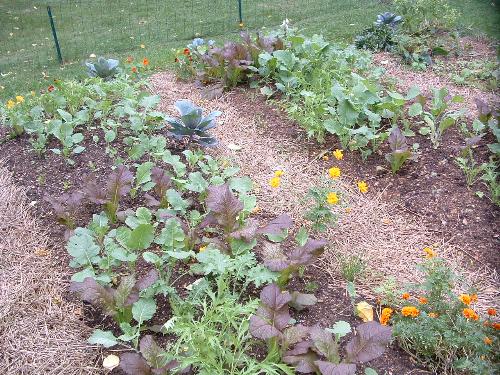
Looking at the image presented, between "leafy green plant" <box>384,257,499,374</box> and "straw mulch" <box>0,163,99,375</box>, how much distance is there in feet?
4.44

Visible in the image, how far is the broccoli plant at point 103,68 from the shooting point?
4637 millimetres

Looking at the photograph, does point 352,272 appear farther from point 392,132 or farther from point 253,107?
point 253,107

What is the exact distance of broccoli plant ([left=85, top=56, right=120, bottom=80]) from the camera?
183 inches

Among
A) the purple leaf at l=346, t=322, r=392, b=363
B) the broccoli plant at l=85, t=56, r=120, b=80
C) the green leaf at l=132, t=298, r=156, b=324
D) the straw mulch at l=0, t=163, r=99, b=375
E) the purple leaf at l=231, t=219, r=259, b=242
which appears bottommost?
the straw mulch at l=0, t=163, r=99, b=375

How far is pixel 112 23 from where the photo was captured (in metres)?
9.41

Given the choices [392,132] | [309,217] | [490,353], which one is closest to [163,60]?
[392,132]

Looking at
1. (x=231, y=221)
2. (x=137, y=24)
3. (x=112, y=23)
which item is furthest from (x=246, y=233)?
(x=112, y=23)

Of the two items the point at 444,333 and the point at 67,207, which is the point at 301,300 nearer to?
the point at 444,333

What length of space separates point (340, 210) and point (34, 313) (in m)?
1.81

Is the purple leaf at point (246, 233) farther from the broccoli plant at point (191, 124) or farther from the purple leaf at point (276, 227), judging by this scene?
the broccoli plant at point (191, 124)

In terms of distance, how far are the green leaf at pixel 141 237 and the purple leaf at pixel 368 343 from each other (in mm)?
1083

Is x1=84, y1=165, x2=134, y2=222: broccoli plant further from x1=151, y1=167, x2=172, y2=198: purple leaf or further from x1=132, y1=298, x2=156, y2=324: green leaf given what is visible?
x1=132, y1=298, x2=156, y2=324: green leaf

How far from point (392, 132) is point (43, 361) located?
2.53 m

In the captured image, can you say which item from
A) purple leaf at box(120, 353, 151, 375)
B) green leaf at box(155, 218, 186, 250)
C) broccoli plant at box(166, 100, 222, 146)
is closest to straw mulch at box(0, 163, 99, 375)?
purple leaf at box(120, 353, 151, 375)
